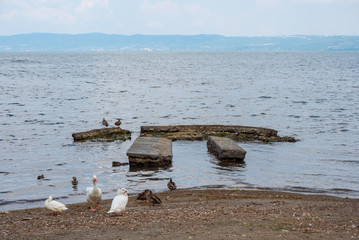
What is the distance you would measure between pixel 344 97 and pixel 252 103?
1424cm

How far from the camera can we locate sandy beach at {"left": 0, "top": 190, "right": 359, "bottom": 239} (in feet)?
29.4

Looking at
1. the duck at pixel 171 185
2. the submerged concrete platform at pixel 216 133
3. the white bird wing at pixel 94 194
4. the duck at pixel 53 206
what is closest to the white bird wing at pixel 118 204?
the white bird wing at pixel 94 194

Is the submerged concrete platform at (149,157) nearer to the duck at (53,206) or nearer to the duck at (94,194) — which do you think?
the duck at (94,194)

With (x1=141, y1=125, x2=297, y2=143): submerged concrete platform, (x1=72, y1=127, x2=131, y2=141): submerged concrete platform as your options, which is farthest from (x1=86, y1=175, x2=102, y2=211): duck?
(x1=72, y1=127, x2=131, y2=141): submerged concrete platform

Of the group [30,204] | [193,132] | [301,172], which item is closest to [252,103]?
[193,132]

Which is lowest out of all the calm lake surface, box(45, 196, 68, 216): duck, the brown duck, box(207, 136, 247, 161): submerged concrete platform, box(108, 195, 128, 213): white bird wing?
the calm lake surface

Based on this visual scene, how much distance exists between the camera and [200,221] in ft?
33.0

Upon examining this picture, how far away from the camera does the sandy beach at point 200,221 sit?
29.4 feet

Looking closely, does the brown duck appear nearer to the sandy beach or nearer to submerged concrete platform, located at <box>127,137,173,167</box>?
the sandy beach

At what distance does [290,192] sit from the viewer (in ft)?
48.8

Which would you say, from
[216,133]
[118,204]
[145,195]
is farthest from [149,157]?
[216,133]

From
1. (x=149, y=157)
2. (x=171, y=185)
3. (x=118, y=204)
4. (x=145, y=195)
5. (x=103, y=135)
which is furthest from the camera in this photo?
(x=103, y=135)

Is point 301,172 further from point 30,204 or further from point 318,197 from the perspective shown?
point 30,204

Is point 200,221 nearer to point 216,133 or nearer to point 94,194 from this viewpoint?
point 94,194
